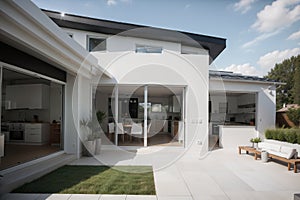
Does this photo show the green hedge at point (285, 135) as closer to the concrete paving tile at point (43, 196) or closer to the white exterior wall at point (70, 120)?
the white exterior wall at point (70, 120)

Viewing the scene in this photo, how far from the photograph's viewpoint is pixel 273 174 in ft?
18.5

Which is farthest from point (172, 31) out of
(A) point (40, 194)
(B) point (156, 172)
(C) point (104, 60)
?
(A) point (40, 194)

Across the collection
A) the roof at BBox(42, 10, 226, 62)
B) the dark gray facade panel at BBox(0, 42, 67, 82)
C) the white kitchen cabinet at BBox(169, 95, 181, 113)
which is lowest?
the white kitchen cabinet at BBox(169, 95, 181, 113)

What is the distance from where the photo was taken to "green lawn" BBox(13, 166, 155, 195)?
421cm

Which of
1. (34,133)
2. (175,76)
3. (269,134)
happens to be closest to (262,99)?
(269,134)

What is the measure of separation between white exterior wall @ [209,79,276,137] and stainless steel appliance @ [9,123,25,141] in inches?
357

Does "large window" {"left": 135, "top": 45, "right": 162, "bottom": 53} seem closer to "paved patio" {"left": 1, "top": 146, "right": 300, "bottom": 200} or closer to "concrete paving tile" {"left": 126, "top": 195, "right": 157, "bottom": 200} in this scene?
"paved patio" {"left": 1, "top": 146, "right": 300, "bottom": 200}

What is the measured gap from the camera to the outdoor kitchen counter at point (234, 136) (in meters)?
9.68

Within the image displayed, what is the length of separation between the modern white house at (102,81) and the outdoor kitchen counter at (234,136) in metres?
0.05

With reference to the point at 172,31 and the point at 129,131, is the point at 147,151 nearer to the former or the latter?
the point at 129,131

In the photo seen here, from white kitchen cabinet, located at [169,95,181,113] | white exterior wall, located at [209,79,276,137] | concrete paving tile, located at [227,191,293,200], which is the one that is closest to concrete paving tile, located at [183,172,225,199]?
concrete paving tile, located at [227,191,293,200]

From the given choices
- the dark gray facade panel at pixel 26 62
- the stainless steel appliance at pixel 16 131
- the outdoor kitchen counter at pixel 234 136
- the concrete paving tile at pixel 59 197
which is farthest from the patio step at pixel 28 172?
the outdoor kitchen counter at pixel 234 136

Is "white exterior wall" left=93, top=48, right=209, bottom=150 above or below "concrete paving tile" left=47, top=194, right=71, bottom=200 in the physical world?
above

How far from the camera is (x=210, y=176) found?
536 centimetres
